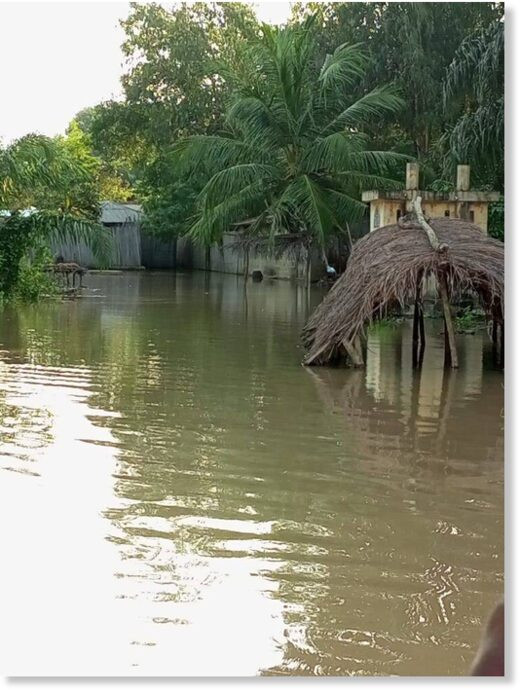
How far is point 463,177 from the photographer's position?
11.9 metres

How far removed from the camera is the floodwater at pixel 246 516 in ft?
10.5

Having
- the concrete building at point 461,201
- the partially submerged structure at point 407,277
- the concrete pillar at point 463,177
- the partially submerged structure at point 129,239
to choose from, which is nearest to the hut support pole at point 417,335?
the partially submerged structure at point 407,277

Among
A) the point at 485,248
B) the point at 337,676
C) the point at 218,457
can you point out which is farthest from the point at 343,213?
the point at 337,676

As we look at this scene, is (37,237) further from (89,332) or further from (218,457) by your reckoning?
(218,457)

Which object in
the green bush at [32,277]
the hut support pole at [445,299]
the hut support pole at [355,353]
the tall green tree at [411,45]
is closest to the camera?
the hut support pole at [445,299]

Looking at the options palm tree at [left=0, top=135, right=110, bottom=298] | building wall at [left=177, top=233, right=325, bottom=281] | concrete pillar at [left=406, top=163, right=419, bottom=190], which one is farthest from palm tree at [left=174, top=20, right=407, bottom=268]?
building wall at [left=177, top=233, right=325, bottom=281]

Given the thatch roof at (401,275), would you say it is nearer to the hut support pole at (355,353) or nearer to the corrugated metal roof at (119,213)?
the hut support pole at (355,353)

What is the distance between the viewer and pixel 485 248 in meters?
8.54

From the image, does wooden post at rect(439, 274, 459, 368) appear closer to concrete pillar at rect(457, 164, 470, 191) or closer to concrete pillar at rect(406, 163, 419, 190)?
concrete pillar at rect(457, 164, 470, 191)

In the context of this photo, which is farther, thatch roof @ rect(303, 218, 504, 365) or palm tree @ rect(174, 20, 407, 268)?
palm tree @ rect(174, 20, 407, 268)

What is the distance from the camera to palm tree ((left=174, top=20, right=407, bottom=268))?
1605 cm

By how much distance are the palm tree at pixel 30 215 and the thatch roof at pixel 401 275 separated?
3014 millimetres

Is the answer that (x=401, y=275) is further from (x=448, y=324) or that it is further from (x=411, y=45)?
(x=411, y=45)

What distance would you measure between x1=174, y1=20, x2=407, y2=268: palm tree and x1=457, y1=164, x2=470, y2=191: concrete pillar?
386cm
